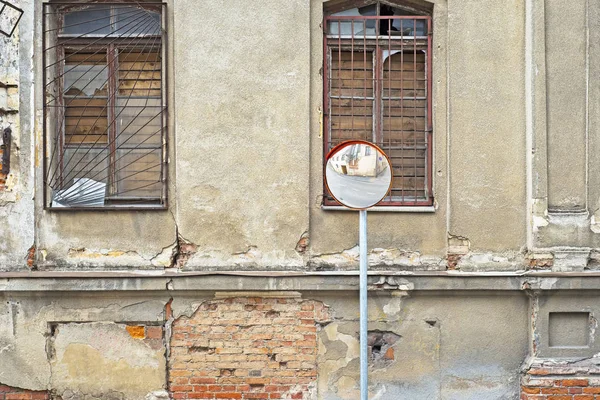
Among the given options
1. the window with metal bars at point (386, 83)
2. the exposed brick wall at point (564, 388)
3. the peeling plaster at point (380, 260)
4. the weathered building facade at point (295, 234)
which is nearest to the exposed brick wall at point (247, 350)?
the weathered building facade at point (295, 234)

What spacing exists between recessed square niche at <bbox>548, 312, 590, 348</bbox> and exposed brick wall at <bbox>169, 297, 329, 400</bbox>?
1.98 m

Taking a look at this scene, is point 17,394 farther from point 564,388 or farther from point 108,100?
point 564,388

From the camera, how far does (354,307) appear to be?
5910 mm

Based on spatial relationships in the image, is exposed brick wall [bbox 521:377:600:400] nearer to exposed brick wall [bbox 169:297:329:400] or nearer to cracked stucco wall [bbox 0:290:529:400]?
cracked stucco wall [bbox 0:290:529:400]

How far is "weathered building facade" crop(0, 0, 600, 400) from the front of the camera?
231 inches

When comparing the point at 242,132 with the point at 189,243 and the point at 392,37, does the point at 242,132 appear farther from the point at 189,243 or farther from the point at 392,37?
the point at 392,37

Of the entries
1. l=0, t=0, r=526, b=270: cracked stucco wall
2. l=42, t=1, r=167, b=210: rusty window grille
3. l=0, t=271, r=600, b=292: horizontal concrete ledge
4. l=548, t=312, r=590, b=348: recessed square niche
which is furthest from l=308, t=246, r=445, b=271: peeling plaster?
l=42, t=1, r=167, b=210: rusty window grille

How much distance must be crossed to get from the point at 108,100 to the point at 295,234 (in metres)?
2.11

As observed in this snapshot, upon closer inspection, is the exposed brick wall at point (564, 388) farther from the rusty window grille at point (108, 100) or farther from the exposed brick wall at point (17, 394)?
the exposed brick wall at point (17, 394)

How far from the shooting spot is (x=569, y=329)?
5.90 metres

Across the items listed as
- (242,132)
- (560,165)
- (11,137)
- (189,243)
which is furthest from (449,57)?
(11,137)

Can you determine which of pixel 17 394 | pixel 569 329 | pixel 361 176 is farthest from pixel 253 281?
pixel 569 329

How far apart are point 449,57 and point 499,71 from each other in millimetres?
458

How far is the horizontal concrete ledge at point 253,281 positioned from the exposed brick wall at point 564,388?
830 mm
